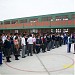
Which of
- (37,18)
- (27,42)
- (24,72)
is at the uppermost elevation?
(37,18)

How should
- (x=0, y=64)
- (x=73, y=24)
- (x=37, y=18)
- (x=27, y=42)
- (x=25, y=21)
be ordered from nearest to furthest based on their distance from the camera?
(x=0, y=64), (x=27, y=42), (x=73, y=24), (x=37, y=18), (x=25, y=21)

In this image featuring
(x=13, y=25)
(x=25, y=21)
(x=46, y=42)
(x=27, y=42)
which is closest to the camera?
(x=27, y=42)

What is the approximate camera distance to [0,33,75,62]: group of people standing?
928 centimetres

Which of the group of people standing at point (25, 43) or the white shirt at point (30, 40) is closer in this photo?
the group of people standing at point (25, 43)

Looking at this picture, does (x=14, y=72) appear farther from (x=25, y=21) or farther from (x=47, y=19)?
(x=25, y=21)

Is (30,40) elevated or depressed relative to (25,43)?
elevated

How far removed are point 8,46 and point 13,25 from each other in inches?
1472

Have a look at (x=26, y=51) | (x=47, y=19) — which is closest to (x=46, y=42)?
(x=26, y=51)

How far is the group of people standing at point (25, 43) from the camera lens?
30.4 feet

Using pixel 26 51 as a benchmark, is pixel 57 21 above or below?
above

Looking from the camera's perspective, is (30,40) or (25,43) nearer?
(30,40)

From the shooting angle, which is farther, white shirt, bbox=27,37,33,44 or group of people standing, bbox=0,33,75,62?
white shirt, bbox=27,37,33,44

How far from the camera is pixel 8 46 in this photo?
899cm

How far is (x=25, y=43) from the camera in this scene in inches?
443
